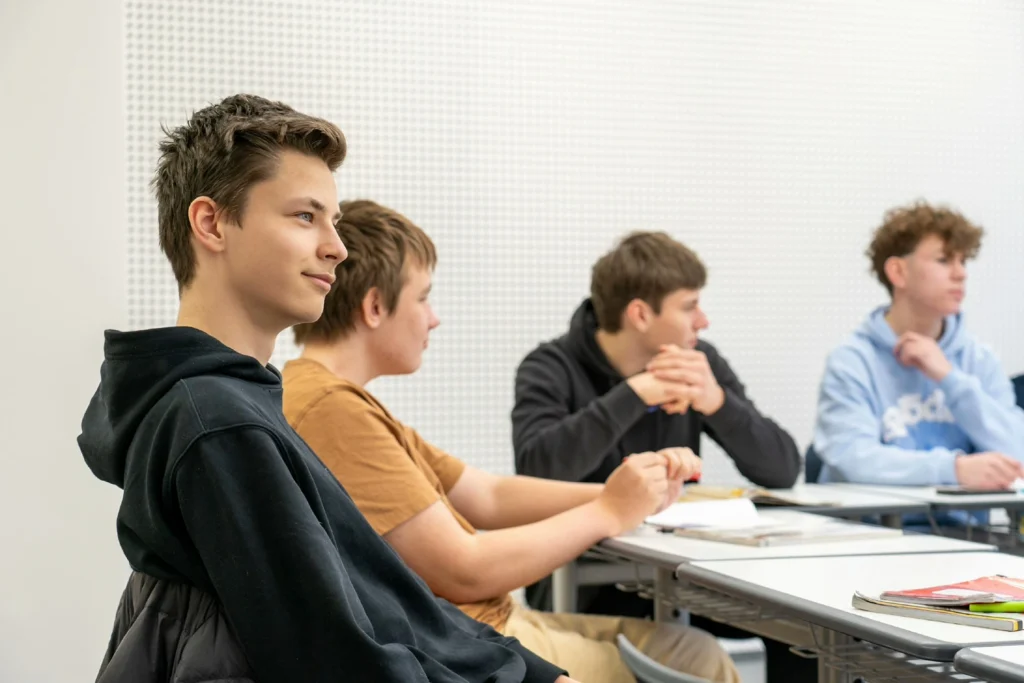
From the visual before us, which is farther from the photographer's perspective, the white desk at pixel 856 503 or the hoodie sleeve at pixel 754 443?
the hoodie sleeve at pixel 754 443

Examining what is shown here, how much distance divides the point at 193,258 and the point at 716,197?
3477 millimetres

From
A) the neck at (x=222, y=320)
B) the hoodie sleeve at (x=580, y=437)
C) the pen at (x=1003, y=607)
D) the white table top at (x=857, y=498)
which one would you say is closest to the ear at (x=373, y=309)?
the neck at (x=222, y=320)

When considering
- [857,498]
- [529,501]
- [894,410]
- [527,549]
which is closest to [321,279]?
[527,549]

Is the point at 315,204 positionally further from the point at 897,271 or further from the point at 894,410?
the point at 897,271

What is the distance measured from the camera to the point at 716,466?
4602 millimetres

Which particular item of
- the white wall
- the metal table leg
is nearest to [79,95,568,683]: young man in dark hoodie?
the metal table leg

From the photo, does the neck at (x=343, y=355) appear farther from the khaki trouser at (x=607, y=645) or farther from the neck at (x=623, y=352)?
the neck at (x=623, y=352)

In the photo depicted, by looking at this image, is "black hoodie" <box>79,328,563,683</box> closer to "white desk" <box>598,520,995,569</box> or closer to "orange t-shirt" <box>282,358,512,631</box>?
"orange t-shirt" <box>282,358,512,631</box>

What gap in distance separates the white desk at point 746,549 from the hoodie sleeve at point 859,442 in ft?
3.18

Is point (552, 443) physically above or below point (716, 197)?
below

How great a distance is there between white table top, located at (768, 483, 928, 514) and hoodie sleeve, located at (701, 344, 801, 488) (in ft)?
0.16

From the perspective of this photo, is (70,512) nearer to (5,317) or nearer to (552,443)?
(5,317)

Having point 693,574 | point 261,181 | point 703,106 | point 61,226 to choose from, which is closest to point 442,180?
point 703,106

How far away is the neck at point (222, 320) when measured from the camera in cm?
129
